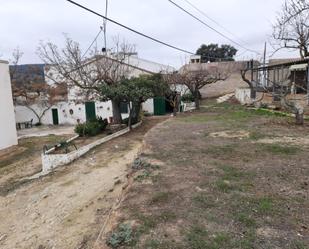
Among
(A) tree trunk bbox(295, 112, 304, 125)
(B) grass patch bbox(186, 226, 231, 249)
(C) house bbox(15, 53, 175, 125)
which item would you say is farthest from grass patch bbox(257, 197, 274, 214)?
(C) house bbox(15, 53, 175, 125)

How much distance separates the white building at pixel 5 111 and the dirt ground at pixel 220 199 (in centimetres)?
1176

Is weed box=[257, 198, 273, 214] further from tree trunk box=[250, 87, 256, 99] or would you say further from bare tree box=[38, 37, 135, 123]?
tree trunk box=[250, 87, 256, 99]

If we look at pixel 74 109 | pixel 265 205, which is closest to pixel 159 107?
pixel 74 109

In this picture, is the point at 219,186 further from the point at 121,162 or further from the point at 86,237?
the point at 121,162

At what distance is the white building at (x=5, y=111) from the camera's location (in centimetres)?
1549

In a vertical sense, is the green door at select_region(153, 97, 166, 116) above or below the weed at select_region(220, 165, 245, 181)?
above

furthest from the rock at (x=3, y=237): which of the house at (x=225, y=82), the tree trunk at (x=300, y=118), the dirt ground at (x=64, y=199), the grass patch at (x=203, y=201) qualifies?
the house at (x=225, y=82)

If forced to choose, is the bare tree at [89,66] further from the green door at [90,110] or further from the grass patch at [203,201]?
the grass patch at [203,201]

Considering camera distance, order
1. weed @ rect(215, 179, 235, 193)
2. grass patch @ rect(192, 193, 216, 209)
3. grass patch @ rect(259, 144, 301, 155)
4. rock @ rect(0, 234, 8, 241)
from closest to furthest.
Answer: grass patch @ rect(192, 193, 216, 209) → weed @ rect(215, 179, 235, 193) → rock @ rect(0, 234, 8, 241) → grass patch @ rect(259, 144, 301, 155)

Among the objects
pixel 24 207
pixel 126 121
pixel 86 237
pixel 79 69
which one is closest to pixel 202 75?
pixel 126 121

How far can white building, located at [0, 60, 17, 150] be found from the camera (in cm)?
1549

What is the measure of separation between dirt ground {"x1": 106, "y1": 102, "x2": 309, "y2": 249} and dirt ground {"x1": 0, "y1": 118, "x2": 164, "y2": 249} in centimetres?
121

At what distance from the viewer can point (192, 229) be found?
10.9 ft

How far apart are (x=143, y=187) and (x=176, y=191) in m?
0.59
